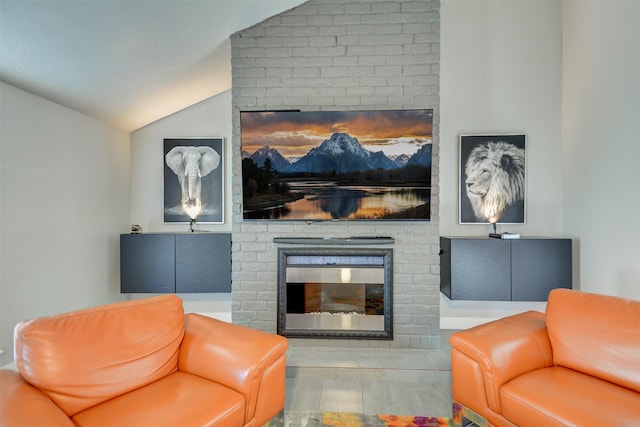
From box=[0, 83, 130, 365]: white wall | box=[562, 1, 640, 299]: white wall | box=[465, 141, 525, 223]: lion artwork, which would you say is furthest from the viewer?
box=[465, 141, 525, 223]: lion artwork

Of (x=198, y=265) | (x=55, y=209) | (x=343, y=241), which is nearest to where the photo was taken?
(x=55, y=209)

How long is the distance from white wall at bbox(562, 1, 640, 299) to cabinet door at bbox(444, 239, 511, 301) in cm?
77

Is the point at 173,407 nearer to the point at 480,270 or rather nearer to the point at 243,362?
the point at 243,362

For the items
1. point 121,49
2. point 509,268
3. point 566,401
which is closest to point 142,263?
point 121,49

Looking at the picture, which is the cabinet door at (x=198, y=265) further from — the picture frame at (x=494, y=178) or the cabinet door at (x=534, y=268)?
the cabinet door at (x=534, y=268)

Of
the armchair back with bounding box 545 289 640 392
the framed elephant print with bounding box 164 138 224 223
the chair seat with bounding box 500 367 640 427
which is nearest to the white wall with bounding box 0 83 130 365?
the framed elephant print with bounding box 164 138 224 223

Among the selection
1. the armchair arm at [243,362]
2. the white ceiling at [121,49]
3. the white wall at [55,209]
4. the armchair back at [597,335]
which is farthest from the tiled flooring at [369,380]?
the white ceiling at [121,49]

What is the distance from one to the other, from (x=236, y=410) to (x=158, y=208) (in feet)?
9.81

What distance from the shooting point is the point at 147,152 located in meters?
3.85

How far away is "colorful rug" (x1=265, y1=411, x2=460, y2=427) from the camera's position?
6.06 feet

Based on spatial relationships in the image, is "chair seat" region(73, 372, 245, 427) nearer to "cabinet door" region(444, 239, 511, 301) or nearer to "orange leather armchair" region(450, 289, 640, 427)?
"orange leather armchair" region(450, 289, 640, 427)

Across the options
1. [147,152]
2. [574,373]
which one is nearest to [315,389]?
[574,373]

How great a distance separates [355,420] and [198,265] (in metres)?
2.18

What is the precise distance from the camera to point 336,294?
9.66ft
